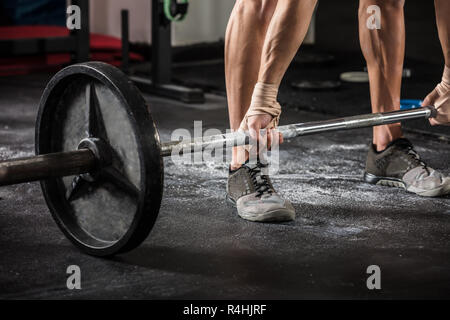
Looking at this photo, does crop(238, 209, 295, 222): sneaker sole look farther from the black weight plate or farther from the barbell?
the black weight plate

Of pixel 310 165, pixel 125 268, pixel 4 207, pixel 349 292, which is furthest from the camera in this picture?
pixel 310 165

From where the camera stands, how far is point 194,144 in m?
1.72

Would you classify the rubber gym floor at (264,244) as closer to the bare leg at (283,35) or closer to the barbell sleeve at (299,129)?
the barbell sleeve at (299,129)

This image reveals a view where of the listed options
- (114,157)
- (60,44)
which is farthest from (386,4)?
(60,44)

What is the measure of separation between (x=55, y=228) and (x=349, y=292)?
77 centimetres

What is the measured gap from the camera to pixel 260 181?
2074 millimetres

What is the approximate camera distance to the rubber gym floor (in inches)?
60.3

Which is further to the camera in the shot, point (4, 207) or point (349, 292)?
point (4, 207)

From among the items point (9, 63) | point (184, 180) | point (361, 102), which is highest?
point (9, 63)

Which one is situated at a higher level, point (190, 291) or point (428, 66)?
point (428, 66)

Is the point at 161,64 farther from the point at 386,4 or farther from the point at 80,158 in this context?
the point at 80,158

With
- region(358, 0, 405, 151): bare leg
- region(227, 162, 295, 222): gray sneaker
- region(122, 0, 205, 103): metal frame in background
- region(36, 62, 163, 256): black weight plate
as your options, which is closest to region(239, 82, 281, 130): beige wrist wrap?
region(227, 162, 295, 222): gray sneaker

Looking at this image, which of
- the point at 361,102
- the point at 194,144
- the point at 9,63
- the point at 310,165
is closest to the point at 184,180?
the point at 310,165

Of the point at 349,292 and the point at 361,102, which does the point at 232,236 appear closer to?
the point at 349,292
